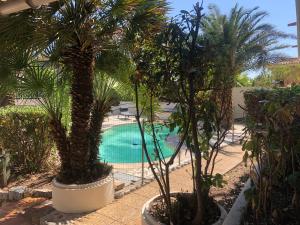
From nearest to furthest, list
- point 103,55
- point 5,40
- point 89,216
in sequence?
point 5,40 → point 89,216 → point 103,55

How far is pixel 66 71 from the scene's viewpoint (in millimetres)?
7113

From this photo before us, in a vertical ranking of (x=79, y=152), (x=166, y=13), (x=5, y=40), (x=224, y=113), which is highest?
(x=166, y=13)

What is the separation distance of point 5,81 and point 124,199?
359cm

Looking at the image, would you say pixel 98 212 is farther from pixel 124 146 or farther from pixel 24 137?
pixel 124 146

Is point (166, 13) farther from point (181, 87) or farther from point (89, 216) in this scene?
point (89, 216)

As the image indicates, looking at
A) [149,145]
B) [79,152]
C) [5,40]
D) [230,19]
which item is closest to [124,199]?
[79,152]

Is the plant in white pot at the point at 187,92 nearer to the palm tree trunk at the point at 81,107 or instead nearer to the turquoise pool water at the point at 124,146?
the palm tree trunk at the point at 81,107

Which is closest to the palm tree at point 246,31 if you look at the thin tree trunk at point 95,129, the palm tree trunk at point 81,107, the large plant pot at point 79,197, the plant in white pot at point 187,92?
the thin tree trunk at point 95,129

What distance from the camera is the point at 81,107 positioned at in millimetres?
6598

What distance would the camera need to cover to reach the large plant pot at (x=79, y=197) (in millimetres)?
6578

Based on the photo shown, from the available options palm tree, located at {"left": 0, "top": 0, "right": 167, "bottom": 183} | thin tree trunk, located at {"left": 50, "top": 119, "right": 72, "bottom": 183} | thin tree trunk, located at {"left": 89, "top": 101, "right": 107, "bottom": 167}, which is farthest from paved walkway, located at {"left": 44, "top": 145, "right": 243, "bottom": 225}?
thin tree trunk, located at {"left": 89, "top": 101, "right": 107, "bottom": 167}

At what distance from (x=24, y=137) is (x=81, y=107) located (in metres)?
3.56

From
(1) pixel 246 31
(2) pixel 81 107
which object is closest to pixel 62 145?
(2) pixel 81 107

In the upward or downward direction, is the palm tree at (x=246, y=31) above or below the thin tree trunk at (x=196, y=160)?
above
